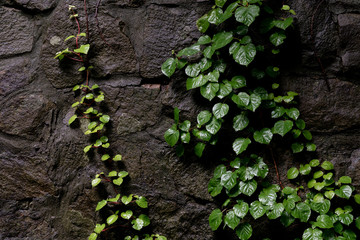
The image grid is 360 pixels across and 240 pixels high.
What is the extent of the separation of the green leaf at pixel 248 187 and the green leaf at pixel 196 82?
1.67 ft

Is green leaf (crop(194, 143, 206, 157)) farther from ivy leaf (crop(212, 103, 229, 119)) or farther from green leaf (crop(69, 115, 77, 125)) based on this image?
green leaf (crop(69, 115, 77, 125))

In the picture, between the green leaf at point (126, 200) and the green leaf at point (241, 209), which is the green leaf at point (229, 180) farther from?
the green leaf at point (126, 200)

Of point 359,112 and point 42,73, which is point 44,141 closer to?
point 42,73

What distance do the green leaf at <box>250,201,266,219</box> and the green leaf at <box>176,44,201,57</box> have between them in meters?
0.75

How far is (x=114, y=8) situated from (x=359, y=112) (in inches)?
A: 51.2

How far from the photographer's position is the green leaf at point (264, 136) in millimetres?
1306

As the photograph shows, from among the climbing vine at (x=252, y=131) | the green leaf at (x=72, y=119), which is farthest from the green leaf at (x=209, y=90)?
the green leaf at (x=72, y=119)

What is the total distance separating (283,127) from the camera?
1.29 m

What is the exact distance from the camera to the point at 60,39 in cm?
145

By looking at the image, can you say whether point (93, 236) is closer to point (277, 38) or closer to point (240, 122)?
point (240, 122)

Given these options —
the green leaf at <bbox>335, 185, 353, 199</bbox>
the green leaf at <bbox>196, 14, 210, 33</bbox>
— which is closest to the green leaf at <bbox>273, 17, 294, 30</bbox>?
the green leaf at <bbox>196, 14, 210, 33</bbox>

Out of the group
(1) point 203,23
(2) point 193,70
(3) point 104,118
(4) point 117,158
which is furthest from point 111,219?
(1) point 203,23

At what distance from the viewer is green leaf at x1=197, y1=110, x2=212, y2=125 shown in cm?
132

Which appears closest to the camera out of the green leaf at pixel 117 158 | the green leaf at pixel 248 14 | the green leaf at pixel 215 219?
the green leaf at pixel 248 14
